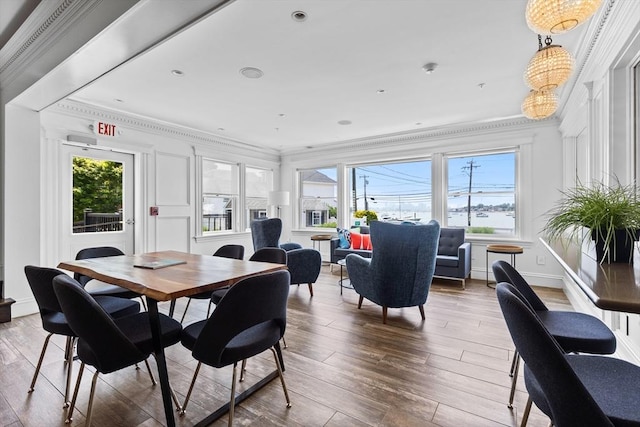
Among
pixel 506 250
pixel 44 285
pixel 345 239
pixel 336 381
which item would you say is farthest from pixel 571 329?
pixel 345 239

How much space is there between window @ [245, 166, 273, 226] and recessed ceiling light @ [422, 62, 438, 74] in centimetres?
440

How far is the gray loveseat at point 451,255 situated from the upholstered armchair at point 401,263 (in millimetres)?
1694

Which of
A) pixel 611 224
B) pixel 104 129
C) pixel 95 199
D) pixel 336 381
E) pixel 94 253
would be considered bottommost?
pixel 336 381

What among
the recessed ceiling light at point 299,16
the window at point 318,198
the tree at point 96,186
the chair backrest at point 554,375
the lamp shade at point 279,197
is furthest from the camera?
the window at point 318,198

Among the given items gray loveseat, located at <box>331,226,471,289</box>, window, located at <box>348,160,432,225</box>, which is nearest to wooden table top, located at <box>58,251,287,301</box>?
gray loveseat, located at <box>331,226,471,289</box>

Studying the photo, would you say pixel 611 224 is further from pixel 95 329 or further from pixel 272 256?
pixel 95 329

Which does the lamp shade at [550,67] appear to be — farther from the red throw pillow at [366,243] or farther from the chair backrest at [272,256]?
the red throw pillow at [366,243]

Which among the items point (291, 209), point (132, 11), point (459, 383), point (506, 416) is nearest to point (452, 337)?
point (459, 383)

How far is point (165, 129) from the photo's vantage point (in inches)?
197

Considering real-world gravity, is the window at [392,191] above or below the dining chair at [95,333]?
above

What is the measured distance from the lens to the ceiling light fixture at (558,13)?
4.43 feet

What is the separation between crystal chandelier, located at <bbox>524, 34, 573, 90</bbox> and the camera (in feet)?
6.31

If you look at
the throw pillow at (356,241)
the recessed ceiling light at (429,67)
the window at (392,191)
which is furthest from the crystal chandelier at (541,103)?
the throw pillow at (356,241)

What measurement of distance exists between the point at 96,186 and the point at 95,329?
3696 mm
